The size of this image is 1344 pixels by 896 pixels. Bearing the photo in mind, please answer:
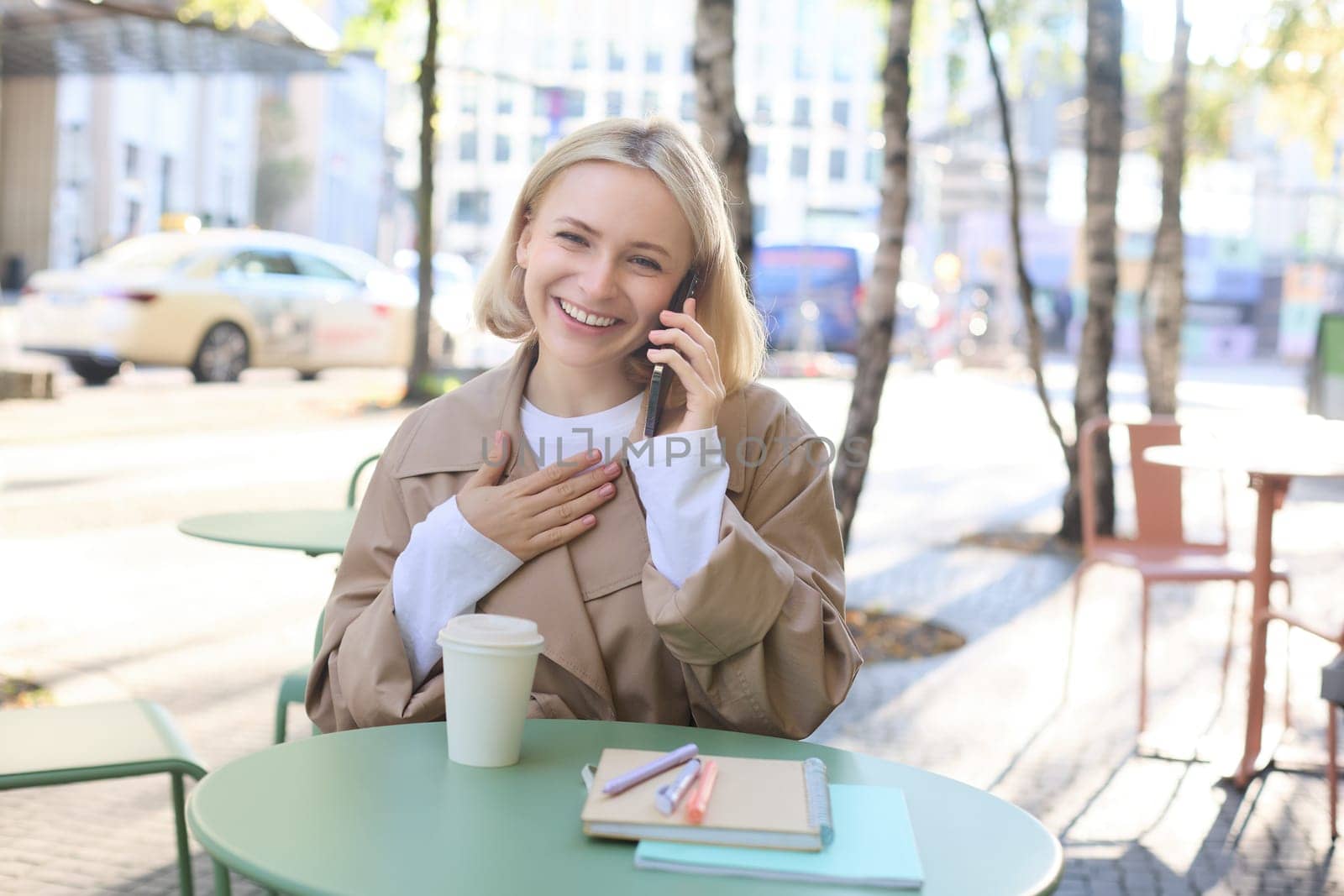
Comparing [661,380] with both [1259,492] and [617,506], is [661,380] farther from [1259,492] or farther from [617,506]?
[1259,492]

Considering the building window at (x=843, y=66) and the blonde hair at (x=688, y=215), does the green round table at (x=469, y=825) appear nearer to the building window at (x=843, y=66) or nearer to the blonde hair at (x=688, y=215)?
the blonde hair at (x=688, y=215)

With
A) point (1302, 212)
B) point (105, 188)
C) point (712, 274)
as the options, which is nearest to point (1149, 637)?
point (712, 274)

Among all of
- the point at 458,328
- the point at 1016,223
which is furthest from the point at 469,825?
the point at 458,328

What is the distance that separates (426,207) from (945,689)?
10610 mm

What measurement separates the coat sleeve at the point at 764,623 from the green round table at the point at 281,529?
1776 mm

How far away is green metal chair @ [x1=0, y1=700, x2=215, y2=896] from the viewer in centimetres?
275

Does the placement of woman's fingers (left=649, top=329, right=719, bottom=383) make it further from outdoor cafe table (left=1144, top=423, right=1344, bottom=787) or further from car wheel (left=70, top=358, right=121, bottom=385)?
car wheel (left=70, top=358, right=121, bottom=385)

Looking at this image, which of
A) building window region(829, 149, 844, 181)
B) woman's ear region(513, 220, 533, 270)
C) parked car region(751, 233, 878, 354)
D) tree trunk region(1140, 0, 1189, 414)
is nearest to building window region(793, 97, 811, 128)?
building window region(829, 149, 844, 181)

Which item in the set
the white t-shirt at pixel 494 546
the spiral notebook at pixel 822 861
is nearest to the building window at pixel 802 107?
the white t-shirt at pixel 494 546

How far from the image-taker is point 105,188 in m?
40.5

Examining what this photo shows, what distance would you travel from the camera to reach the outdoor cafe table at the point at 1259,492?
473cm

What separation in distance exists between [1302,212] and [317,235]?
3971cm

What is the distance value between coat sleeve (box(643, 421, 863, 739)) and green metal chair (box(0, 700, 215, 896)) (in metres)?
1.05

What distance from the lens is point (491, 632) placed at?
176 cm
